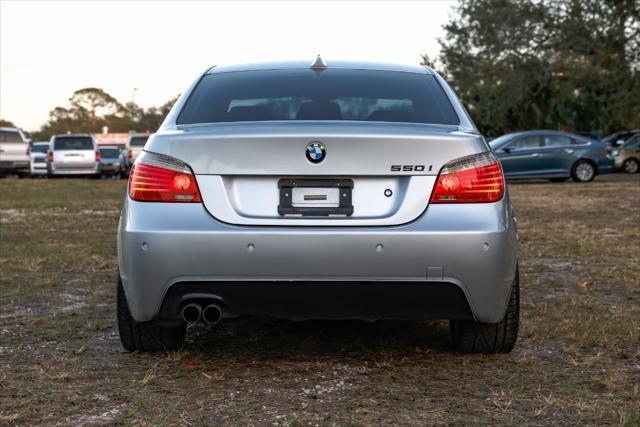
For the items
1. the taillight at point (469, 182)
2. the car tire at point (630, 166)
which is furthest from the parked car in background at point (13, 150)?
the taillight at point (469, 182)

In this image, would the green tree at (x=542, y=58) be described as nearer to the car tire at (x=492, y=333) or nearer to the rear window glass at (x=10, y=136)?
the rear window glass at (x=10, y=136)

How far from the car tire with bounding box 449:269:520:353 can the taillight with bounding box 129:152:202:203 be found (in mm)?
1600

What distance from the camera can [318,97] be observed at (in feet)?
16.6

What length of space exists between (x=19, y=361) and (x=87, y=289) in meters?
2.51

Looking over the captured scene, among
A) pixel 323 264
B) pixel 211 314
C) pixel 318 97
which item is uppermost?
pixel 318 97

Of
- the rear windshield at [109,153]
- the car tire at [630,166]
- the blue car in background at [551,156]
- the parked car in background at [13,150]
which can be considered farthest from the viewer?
the rear windshield at [109,153]

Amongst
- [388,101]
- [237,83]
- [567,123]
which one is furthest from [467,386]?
[567,123]

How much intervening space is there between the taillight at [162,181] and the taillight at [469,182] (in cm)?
107

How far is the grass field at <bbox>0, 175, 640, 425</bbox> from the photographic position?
3.95m

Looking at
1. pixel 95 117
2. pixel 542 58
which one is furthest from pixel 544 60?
pixel 95 117

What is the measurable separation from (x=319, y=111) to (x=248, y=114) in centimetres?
37

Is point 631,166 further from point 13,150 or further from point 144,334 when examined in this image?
point 144,334

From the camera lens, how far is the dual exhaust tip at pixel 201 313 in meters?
4.37

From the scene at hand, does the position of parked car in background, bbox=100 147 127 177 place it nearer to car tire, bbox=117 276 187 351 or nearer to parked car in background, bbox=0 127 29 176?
parked car in background, bbox=0 127 29 176
